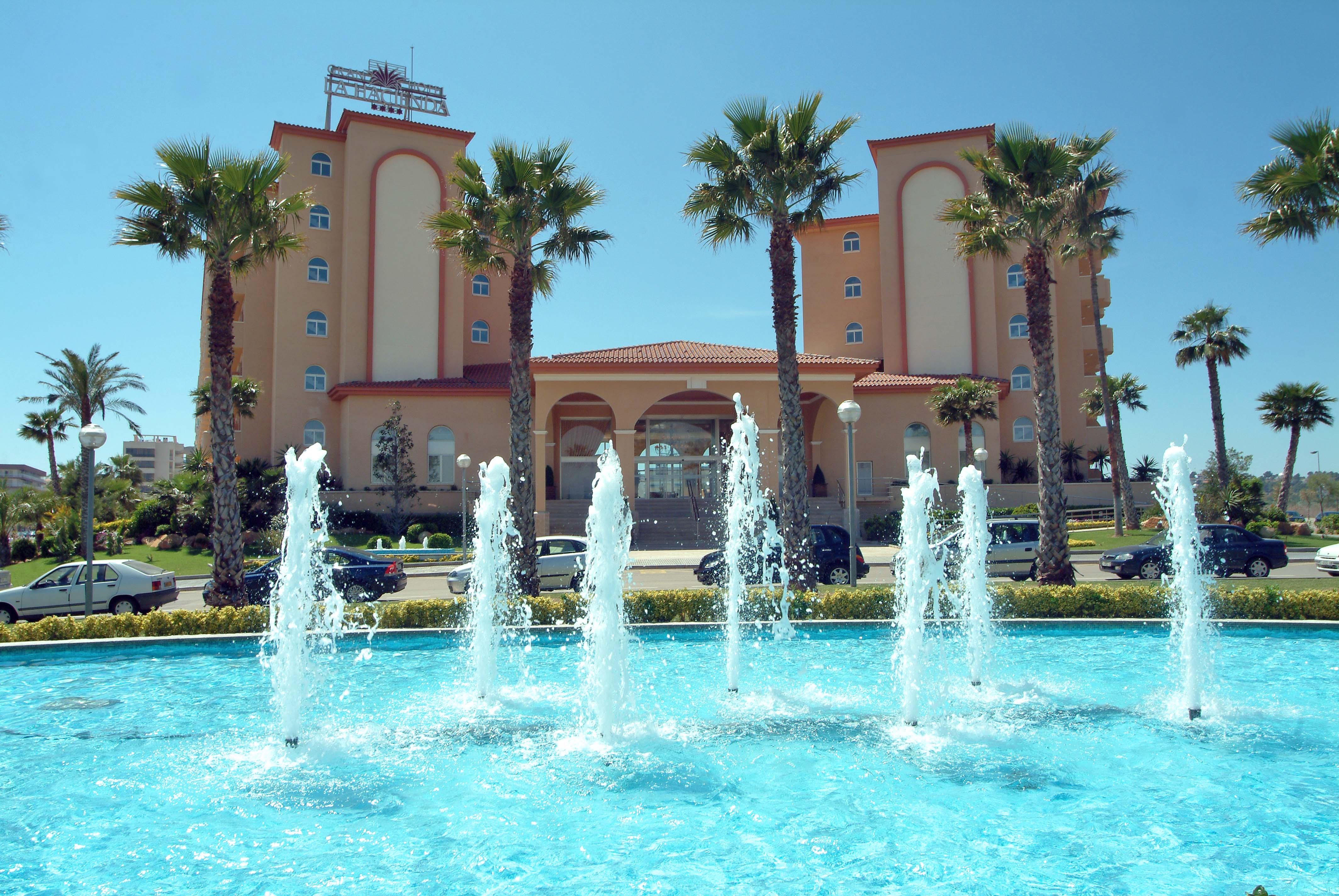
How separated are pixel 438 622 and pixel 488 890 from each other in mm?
8606

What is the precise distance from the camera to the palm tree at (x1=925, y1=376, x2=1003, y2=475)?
3241 centimetres

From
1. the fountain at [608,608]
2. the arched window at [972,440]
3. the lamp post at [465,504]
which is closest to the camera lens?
the fountain at [608,608]

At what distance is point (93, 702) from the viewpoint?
9367mm

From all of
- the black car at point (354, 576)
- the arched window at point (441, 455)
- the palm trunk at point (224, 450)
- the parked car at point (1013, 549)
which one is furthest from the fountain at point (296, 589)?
the arched window at point (441, 455)

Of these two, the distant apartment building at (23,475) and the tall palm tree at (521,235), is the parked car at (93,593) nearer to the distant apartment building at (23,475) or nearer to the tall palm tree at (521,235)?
the tall palm tree at (521,235)

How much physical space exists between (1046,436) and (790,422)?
4.64 m

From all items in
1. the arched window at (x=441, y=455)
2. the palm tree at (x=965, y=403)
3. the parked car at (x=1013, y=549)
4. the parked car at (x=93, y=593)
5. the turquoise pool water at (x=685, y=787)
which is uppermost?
the palm tree at (x=965, y=403)

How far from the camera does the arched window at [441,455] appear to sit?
35031mm

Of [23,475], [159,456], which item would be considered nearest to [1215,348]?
[159,456]

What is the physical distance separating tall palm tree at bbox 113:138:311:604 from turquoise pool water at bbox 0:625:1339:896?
12.7 ft

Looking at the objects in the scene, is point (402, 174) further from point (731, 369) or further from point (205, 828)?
point (205, 828)

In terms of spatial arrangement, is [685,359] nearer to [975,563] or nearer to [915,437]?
[915,437]

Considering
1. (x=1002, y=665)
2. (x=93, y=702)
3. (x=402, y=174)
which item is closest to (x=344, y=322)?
(x=402, y=174)

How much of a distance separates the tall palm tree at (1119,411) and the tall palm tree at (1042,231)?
17652 millimetres
